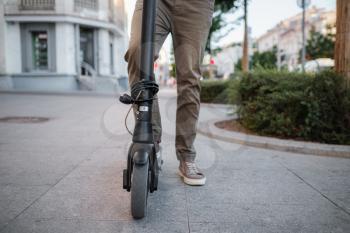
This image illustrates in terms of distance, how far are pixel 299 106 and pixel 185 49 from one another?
2512 millimetres

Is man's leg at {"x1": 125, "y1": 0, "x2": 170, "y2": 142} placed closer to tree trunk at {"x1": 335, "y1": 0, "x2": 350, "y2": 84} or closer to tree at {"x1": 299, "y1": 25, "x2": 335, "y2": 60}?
tree trunk at {"x1": 335, "y1": 0, "x2": 350, "y2": 84}

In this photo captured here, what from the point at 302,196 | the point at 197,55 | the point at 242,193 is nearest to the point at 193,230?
the point at 242,193

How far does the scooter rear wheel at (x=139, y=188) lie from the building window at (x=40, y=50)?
22.0m

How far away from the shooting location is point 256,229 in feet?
6.34

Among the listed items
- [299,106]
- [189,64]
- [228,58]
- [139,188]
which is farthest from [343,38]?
[228,58]

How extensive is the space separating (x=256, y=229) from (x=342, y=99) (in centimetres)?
309

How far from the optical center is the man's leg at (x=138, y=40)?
241 centimetres

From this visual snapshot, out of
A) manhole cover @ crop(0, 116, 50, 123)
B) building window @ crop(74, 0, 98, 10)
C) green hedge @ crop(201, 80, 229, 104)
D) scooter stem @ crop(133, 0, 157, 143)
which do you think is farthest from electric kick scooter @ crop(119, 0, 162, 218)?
green hedge @ crop(201, 80, 229, 104)

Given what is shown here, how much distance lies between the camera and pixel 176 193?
2.52 metres

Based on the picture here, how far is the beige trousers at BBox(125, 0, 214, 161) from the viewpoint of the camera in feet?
8.73

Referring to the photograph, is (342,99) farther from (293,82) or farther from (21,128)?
(21,128)

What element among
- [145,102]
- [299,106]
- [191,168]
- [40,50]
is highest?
[40,50]

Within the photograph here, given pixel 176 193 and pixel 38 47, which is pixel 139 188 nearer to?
pixel 176 193

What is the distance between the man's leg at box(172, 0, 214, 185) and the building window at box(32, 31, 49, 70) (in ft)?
69.5
